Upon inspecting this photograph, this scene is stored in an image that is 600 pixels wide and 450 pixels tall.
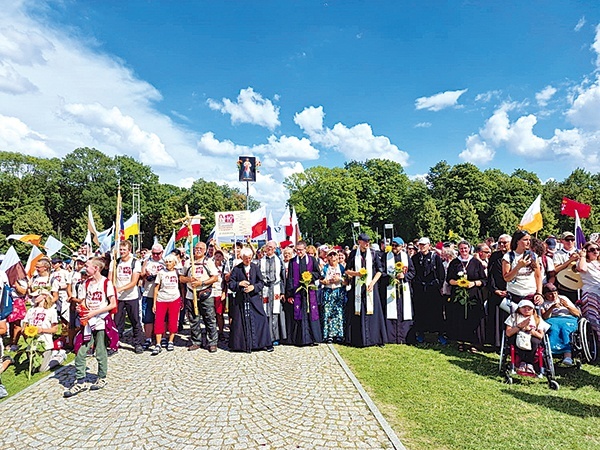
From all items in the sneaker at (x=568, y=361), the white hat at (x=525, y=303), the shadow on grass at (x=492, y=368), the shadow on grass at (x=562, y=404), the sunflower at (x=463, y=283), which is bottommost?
the shadow on grass at (x=562, y=404)

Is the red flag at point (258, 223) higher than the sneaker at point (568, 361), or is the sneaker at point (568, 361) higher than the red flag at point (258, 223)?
the red flag at point (258, 223)

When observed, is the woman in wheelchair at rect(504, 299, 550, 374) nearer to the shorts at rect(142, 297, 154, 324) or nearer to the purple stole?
the purple stole

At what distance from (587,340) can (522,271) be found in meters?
1.47

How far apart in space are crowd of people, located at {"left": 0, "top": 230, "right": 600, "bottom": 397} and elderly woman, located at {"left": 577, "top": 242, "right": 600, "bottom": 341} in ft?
1.00

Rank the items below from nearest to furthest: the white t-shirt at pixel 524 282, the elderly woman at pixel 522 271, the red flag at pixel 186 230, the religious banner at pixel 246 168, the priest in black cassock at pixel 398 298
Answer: the elderly woman at pixel 522 271
the white t-shirt at pixel 524 282
the priest in black cassock at pixel 398 298
the red flag at pixel 186 230
the religious banner at pixel 246 168

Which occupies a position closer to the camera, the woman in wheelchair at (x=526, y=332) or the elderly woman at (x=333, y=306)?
the woman in wheelchair at (x=526, y=332)

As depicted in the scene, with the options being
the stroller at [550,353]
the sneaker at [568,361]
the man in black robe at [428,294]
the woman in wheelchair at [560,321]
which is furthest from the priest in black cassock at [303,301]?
the sneaker at [568,361]

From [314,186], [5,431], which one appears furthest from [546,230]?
[5,431]

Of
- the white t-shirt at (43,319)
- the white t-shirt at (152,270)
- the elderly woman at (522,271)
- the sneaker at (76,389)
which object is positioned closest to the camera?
the sneaker at (76,389)

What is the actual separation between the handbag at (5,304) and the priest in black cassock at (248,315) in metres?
4.23

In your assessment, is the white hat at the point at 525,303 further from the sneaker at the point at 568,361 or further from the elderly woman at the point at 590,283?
the sneaker at the point at 568,361

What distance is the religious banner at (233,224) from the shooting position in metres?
12.5

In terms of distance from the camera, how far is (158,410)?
5.21 meters

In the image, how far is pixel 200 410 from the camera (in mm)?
5188
